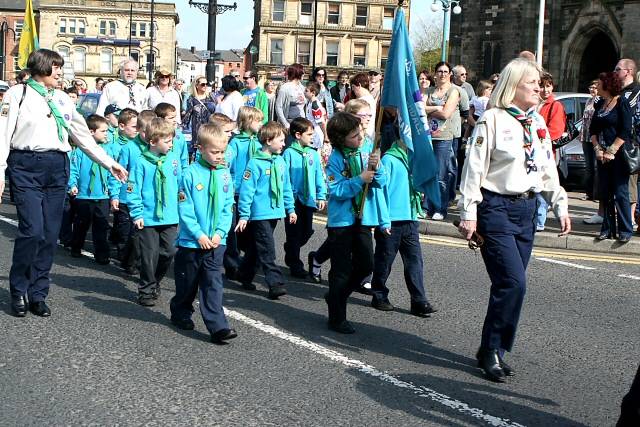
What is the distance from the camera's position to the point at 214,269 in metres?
6.93

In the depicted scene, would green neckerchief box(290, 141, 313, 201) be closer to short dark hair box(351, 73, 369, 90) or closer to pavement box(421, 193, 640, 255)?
pavement box(421, 193, 640, 255)

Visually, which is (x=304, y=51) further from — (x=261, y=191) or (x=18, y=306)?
(x=18, y=306)

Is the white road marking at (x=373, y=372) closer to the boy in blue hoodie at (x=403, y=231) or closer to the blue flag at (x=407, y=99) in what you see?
the boy in blue hoodie at (x=403, y=231)

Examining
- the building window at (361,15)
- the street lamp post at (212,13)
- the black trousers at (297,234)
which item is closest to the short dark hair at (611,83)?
the black trousers at (297,234)

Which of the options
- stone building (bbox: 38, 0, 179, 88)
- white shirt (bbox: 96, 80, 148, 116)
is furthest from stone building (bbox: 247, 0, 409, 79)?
white shirt (bbox: 96, 80, 148, 116)

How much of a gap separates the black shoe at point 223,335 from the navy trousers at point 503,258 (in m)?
1.76

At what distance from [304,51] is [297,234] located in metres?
69.1

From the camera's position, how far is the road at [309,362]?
17.3 ft

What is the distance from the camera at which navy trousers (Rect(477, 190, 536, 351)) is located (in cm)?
593

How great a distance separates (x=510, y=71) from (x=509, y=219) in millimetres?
911

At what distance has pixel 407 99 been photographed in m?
7.42

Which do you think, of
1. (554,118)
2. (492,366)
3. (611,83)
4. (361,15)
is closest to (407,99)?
(492,366)

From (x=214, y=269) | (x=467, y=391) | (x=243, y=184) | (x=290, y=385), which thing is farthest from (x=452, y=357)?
(x=243, y=184)

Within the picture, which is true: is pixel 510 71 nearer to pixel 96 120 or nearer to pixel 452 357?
pixel 452 357
